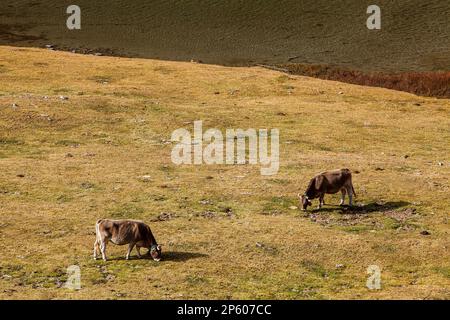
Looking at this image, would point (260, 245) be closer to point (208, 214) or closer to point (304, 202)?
point (208, 214)

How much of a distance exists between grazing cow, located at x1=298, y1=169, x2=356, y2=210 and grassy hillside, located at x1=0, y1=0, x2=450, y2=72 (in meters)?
58.9

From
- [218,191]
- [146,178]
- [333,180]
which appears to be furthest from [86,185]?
[333,180]

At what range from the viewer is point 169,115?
5619cm

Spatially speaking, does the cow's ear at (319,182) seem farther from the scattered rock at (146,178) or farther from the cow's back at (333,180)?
the scattered rock at (146,178)

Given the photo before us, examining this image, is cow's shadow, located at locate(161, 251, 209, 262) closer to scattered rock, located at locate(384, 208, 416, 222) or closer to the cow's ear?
the cow's ear

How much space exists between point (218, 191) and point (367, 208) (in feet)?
24.5

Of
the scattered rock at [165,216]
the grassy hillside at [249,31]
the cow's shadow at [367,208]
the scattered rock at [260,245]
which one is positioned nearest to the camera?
the scattered rock at [260,245]

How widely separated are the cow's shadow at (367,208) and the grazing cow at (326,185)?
43 cm

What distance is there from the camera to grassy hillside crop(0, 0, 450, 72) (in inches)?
3812

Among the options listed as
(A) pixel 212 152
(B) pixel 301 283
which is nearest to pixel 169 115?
(A) pixel 212 152

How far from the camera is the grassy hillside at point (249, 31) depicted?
9681 centimetres

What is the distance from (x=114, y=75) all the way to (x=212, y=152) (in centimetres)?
2930

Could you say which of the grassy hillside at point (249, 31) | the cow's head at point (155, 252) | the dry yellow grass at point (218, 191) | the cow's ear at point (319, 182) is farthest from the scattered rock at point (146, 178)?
the grassy hillside at point (249, 31)
